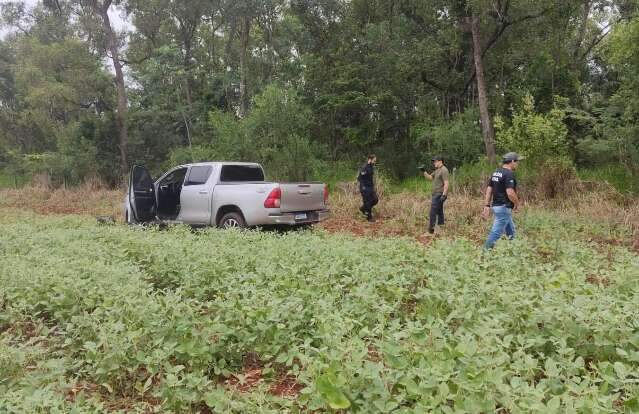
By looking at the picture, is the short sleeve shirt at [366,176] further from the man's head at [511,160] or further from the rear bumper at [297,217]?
the man's head at [511,160]

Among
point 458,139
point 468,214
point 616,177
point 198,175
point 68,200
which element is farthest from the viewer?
point 68,200

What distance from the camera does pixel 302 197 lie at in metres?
9.55

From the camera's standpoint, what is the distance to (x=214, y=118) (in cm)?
1847

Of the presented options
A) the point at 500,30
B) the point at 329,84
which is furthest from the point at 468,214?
the point at 329,84

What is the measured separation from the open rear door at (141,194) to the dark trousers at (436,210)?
20.2 ft

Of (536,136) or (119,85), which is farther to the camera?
(119,85)

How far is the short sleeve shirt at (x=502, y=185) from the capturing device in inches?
298

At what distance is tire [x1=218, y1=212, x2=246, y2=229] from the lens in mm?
9414

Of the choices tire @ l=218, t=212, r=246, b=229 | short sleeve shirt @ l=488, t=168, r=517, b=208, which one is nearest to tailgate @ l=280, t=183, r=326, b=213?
tire @ l=218, t=212, r=246, b=229

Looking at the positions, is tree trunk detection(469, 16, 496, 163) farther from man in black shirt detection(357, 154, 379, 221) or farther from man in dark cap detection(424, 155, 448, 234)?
man in dark cap detection(424, 155, 448, 234)

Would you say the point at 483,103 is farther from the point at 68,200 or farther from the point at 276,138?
the point at 68,200

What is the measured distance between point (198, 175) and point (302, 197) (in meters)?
2.49

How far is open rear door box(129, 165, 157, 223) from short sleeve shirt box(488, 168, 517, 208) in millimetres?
7020

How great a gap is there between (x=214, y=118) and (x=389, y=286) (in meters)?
15.3
